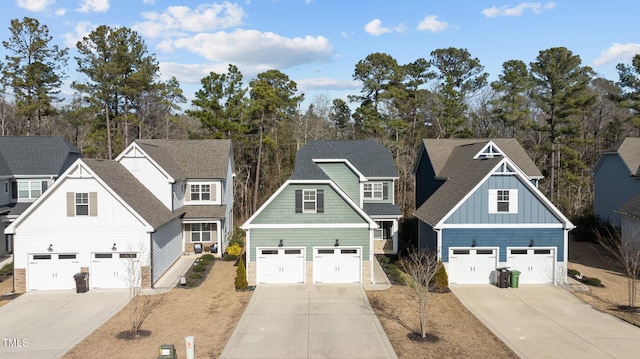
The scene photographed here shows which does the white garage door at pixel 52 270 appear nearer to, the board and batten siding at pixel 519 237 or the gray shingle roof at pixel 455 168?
the gray shingle roof at pixel 455 168

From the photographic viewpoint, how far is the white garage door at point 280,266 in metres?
22.3

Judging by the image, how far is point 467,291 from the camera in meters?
20.9

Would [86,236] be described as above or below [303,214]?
below

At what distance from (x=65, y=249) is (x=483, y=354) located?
1911cm

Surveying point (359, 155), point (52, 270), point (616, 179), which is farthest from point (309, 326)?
point (616, 179)

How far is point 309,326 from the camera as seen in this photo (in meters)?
16.4

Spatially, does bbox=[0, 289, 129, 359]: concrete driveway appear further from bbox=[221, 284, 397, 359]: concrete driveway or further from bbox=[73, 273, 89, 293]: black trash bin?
bbox=[221, 284, 397, 359]: concrete driveway

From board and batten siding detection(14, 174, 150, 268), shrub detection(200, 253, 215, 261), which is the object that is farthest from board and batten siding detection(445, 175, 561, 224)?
board and batten siding detection(14, 174, 150, 268)

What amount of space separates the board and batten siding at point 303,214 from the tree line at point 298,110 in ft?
56.6

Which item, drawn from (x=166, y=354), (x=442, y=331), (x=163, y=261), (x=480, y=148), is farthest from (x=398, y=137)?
(x=166, y=354)

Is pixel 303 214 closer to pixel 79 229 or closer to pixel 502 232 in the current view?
pixel 502 232

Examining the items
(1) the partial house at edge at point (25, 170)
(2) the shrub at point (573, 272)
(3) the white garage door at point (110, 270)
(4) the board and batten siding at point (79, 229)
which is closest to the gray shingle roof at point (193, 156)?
(4) the board and batten siding at point (79, 229)

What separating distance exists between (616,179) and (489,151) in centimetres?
1103

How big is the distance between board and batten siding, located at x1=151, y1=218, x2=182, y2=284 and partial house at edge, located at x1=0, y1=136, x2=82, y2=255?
35.3 feet
